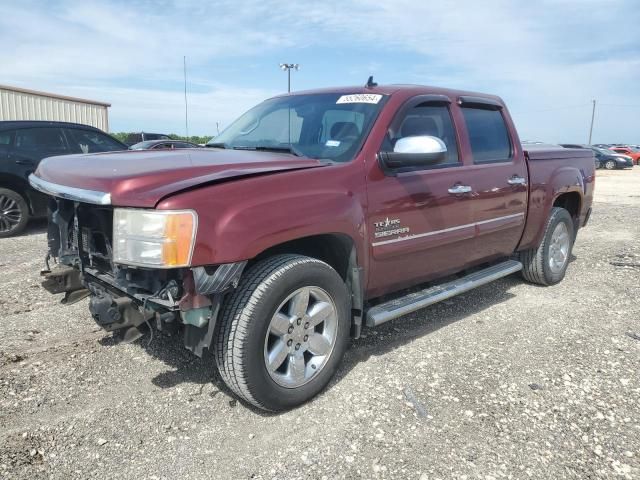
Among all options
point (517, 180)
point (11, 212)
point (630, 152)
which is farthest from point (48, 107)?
point (630, 152)

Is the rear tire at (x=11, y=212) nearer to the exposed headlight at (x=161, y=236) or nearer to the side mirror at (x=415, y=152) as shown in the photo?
the exposed headlight at (x=161, y=236)

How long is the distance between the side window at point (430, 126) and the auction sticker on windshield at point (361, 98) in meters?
0.24

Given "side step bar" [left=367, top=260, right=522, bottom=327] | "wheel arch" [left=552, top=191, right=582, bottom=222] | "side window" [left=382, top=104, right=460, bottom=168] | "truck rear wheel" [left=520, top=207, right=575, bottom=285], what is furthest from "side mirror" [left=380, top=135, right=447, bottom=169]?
"wheel arch" [left=552, top=191, right=582, bottom=222]

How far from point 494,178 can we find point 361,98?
1.36m

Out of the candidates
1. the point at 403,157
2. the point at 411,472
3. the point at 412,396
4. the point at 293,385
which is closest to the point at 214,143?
the point at 403,157

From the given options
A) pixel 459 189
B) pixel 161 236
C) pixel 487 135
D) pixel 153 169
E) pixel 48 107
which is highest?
pixel 48 107

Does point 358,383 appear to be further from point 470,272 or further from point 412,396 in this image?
point 470,272

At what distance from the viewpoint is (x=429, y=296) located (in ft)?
12.0

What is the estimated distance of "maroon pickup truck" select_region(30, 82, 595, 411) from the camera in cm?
242

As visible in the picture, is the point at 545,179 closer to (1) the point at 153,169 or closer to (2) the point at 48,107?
(1) the point at 153,169

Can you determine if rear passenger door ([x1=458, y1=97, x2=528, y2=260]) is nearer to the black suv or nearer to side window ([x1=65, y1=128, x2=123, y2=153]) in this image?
side window ([x1=65, y1=128, x2=123, y2=153])

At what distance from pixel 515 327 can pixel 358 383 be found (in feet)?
5.63

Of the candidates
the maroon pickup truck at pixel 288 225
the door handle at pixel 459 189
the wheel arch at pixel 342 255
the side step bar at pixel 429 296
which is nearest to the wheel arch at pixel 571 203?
the side step bar at pixel 429 296

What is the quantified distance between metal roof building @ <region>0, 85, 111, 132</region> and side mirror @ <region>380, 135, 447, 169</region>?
764 inches
